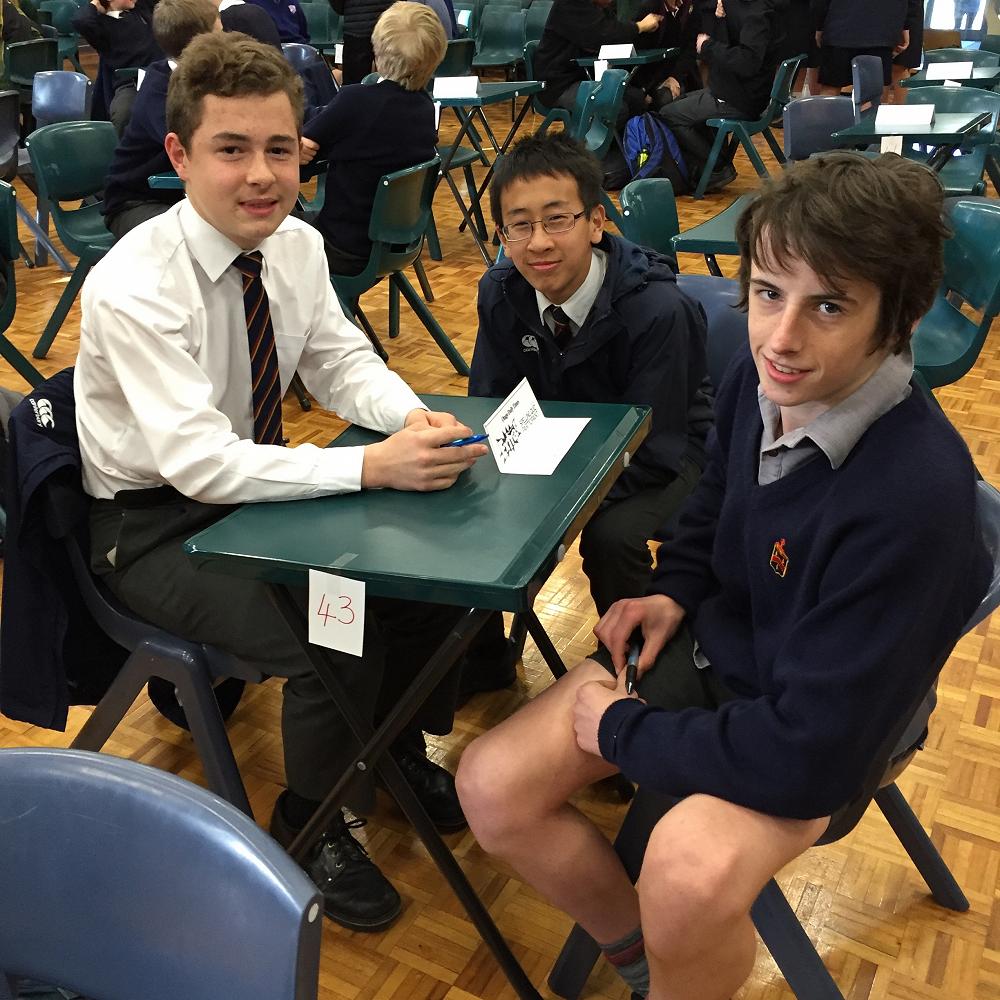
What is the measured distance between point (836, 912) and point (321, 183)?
3.88m

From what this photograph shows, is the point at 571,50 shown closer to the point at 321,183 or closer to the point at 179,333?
the point at 321,183

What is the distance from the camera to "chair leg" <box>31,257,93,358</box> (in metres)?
3.93

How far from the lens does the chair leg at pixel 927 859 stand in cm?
162

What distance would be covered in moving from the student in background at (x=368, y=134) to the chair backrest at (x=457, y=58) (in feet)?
8.23

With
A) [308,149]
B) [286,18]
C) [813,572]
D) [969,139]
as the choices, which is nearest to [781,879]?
[813,572]

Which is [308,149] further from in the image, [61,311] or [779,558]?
[779,558]

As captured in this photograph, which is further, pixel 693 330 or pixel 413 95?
pixel 413 95

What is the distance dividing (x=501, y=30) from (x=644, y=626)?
25.0 feet

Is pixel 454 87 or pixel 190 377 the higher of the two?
pixel 190 377

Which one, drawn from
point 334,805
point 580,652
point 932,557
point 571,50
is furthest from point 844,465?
point 571,50

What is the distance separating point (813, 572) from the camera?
43.8 inches

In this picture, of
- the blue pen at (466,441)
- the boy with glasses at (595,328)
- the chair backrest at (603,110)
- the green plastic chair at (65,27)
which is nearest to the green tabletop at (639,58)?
the chair backrest at (603,110)

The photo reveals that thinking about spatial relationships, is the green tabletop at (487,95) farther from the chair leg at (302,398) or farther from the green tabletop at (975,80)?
the green tabletop at (975,80)

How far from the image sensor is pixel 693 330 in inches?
77.2
